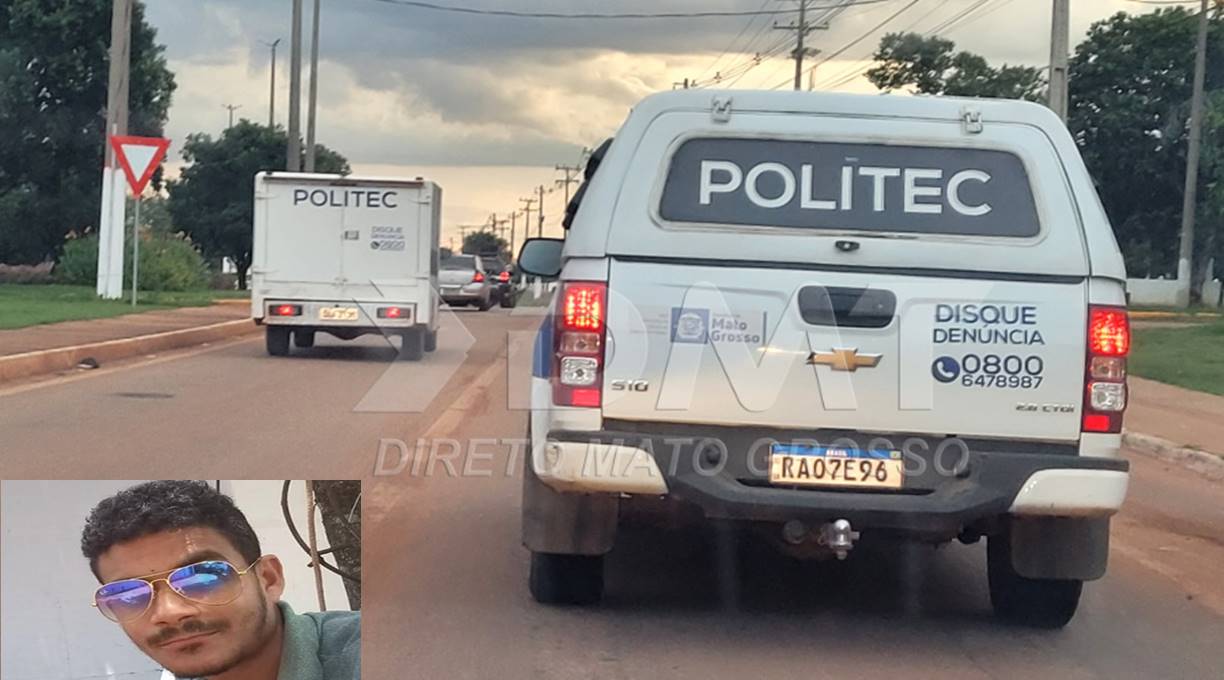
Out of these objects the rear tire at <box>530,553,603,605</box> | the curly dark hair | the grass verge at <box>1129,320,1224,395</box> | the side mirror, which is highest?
the side mirror

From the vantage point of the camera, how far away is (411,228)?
2095 centimetres

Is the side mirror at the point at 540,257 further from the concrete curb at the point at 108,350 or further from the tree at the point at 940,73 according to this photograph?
the tree at the point at 940,73

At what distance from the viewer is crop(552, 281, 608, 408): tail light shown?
5.91 metres

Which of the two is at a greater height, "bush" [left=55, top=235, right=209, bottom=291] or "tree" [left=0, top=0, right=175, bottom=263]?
"tree" [left=0, top=0, right=175, bottom=263]

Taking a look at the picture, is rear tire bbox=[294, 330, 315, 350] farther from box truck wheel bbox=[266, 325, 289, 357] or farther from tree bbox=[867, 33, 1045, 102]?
tree bbox=[867, 33, 1045, 102]

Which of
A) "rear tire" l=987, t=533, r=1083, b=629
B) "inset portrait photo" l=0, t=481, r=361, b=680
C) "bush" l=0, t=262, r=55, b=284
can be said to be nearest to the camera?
"inset portrait photo" l=0, t=481, r=361, b=680

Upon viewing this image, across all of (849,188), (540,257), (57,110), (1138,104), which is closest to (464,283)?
(57,110)

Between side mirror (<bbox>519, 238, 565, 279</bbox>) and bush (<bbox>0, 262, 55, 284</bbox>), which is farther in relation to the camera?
bush (<bbox>0, 262, 55, 284</bbox>)

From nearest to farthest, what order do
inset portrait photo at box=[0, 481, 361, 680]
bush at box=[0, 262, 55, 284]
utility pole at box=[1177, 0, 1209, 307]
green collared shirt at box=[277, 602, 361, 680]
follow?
inset portrait photo at box=[0, 481, 361, 680] < green collared shirt at box=[277, 602, 361, 680] < bush at box=[0, 262, 55, 284] < utility pole at box=[1177, 0, 1209, 307]

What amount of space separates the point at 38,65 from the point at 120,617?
40682mm

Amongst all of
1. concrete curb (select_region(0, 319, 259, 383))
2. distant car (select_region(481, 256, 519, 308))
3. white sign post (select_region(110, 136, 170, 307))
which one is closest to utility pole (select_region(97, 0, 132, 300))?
concrete curb (select_region(0, 319, 259, 383))

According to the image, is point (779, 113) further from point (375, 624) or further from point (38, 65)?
point (38, 65)

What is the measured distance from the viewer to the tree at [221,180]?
51.8 meters

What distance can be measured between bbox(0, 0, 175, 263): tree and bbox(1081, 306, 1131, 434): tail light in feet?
122
